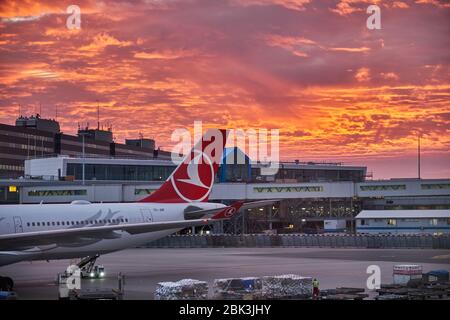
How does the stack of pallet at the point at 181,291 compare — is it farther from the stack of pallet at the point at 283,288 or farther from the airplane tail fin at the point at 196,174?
the airplane tail fin at the point at 196,174

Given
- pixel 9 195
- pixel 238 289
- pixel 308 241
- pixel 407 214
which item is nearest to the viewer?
pixel 238 289

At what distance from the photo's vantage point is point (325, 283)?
153 ft

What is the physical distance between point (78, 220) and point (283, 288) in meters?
19.0

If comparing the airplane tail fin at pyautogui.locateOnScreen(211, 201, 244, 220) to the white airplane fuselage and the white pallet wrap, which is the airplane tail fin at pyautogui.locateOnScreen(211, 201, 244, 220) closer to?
the white airplane fuselage

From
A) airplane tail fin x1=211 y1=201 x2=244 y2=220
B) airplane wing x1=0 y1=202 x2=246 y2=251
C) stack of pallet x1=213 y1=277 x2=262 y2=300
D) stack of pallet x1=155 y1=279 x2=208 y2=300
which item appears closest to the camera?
stack of pallet x1=155 y1=279 x2=208 y2=300

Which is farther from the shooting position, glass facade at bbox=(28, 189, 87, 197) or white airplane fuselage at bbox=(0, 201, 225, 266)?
glass facade at bbox=(28, 189, 87, 197)

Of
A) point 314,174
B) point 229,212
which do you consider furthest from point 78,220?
point 314,174

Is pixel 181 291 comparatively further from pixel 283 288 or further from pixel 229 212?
pixel 229 212

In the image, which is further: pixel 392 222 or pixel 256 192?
pixel 256 192

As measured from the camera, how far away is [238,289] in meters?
37.7

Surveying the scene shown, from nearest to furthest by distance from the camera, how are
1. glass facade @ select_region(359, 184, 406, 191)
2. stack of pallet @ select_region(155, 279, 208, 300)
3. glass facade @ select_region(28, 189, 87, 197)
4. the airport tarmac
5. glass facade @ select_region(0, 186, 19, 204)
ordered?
stack of pallet @ select_region(155, 279, 208, 300)
the airport tarmac
glass facade @ select_region(28, 189, 87, 197)
glass facade @ select_region(0, 186, 19, 204)
glass facade @ select_region(359, 184, 406, 191)

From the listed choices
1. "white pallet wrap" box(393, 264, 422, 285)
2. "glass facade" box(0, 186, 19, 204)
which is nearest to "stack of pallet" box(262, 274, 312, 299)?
"white pallet wrap" box(393, 264, 422, 285)

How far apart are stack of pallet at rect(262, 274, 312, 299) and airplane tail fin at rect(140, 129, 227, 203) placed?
21.1 meters

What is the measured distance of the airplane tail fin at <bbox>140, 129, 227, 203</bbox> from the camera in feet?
190
